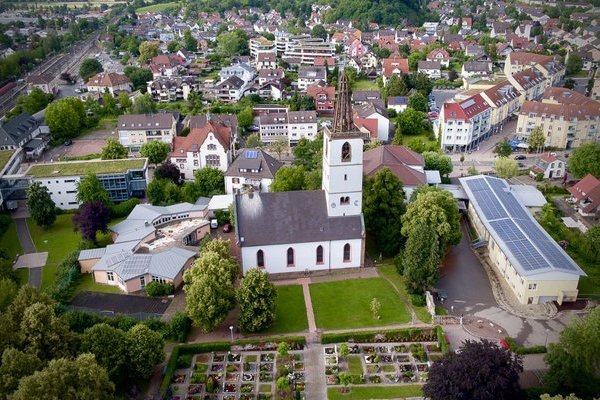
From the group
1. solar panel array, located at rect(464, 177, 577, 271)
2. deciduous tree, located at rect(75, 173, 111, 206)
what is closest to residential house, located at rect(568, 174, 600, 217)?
solar panel array, located at rect(464, 177, 577, 271)

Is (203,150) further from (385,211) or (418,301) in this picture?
(418,301)

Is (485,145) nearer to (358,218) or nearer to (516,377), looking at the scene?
(358,218)

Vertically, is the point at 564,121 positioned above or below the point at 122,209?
above

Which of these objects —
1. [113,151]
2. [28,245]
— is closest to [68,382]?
[28,245]

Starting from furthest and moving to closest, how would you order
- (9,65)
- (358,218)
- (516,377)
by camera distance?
(9,65), (358,218), (516,377)

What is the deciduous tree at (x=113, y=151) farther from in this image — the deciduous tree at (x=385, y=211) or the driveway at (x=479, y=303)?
the driveway at (x=479, y=303)

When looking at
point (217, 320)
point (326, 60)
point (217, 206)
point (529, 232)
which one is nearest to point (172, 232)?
point (217, 206)
